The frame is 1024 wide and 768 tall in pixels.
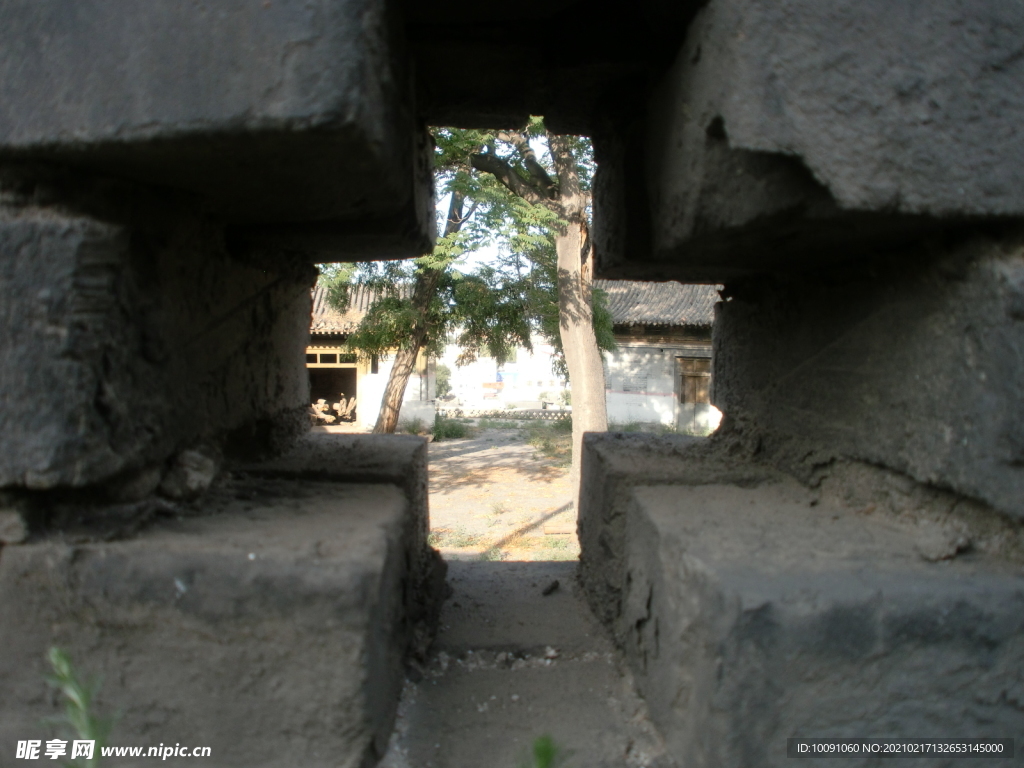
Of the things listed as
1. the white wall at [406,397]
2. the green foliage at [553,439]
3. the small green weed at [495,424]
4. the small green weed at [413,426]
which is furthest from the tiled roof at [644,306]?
the small green weed at [495,424]

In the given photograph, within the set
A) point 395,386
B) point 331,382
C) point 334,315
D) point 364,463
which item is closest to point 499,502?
→ point 395,386

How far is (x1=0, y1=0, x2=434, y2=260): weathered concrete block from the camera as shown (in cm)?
79

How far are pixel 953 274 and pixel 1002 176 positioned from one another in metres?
0.14

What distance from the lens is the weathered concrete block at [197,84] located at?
2.58 ft

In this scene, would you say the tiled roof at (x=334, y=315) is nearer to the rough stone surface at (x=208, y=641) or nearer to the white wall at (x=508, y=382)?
the white wall at (x=508, y=382)

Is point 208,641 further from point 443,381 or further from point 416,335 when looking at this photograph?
point 443,381

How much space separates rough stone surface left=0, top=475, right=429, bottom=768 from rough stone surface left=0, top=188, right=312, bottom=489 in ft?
0.50

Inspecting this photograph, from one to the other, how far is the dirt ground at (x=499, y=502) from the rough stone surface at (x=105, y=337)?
7.64 feet

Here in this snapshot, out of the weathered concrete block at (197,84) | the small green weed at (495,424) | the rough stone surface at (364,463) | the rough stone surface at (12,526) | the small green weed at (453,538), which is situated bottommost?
the small green weed at (495,424)

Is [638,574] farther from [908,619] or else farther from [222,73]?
[222,73]

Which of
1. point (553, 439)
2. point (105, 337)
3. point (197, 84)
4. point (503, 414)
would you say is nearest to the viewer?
point (197, 84)

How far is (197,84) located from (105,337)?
373 millimetres

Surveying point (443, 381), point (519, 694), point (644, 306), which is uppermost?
point (644, 306)

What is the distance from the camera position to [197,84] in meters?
0.80
